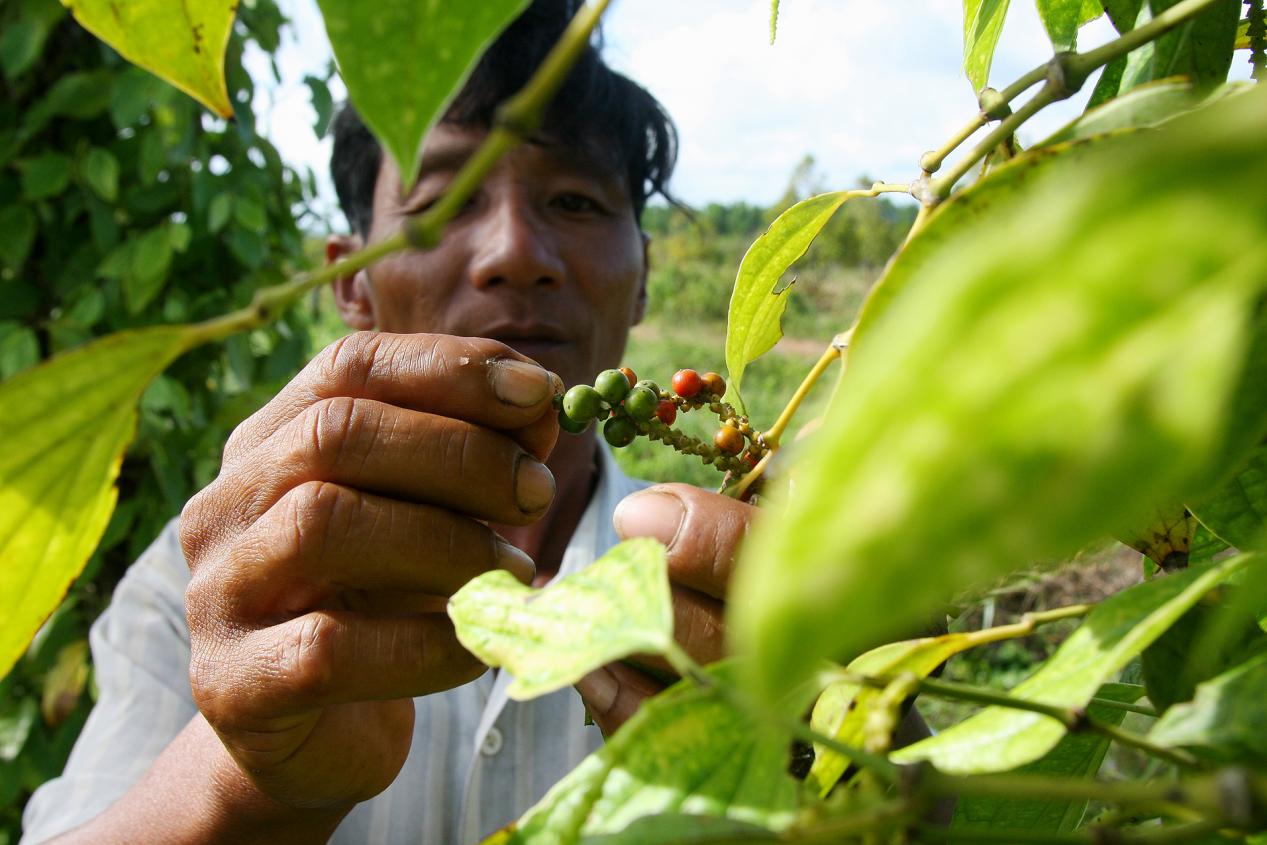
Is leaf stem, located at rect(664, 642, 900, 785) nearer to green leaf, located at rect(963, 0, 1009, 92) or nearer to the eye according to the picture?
green leaf, located at rect(963, 0, 1009, 92)

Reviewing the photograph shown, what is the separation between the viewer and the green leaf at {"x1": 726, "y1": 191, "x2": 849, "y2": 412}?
13.3 inches

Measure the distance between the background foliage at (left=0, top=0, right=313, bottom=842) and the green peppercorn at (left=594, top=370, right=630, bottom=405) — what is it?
1193 millimetres

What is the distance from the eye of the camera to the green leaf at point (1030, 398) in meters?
0.09

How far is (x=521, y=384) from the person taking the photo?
442 millimetres

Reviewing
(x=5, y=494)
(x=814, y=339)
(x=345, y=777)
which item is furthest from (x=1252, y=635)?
(x=814, y=339)

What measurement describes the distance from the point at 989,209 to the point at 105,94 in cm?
153

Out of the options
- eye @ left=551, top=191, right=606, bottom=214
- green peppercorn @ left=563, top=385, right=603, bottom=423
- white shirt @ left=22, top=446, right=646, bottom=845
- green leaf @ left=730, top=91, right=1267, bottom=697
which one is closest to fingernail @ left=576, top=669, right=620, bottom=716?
green peppercorn @ left=563, top=385, right=603, bottom=423

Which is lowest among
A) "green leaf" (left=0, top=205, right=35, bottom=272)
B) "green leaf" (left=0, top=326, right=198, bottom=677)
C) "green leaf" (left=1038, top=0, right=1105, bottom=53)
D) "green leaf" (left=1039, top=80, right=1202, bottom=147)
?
"green leaf" (left=0, top=205, right=35, bottom=272)

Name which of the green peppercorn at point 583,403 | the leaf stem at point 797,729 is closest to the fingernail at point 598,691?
the green peppercorn at point 583,403

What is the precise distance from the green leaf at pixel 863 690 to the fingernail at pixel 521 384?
0.22m

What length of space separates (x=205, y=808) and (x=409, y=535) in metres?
0.39

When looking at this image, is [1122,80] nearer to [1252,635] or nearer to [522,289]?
[1252,635]

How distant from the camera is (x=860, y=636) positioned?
86 millimetres

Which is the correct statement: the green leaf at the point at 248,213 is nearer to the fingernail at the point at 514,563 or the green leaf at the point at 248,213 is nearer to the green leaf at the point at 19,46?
the green leaf at the point at 19,46
